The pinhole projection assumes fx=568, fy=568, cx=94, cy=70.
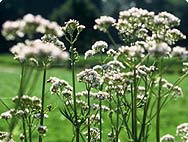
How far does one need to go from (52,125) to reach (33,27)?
825 inches

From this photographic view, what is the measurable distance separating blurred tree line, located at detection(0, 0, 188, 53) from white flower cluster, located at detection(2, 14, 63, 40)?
58.7m

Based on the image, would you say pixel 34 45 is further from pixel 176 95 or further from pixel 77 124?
pixel 176 95

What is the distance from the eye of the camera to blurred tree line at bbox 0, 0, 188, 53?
82.4 metres

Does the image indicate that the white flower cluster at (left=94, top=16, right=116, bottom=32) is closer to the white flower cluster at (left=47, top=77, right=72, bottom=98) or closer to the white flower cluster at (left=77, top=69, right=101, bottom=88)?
the white flower cluster at (left=77, top=69, right=101, bottom=88)

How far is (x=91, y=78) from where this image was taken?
227 inches

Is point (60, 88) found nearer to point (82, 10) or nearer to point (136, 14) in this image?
point (136, 14)

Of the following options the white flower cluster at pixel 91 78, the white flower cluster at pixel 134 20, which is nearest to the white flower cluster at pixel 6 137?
the white flower cluster at pixel 91 78

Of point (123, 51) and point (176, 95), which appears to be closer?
point (123, 51)

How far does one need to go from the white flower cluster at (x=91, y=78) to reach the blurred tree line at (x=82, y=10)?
188 ft

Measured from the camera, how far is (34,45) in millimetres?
4027

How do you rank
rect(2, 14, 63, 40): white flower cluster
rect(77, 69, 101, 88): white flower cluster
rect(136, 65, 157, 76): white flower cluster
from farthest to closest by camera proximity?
rect(77, 69, 101, 88): white flower cluster → rect(136, 65, 157, 76): white flower cluster → rect(2, 14, 63, 40): white flower cluster

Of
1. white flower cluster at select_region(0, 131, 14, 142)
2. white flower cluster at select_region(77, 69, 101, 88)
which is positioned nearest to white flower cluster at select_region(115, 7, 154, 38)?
white flower cluster at select_region(77, 69, 101, 88)

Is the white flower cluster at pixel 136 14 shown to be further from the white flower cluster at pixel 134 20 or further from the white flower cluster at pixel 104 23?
the white flower cluster at pixel 104 23

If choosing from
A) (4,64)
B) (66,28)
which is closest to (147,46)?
(66,28)
